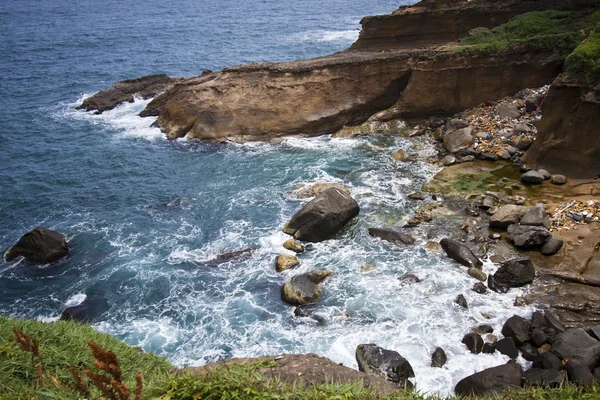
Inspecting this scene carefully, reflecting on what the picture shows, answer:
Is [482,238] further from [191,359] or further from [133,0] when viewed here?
[133,0]

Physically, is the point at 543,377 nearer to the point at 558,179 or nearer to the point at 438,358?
the point at 438,358

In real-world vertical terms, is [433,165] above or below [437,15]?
below

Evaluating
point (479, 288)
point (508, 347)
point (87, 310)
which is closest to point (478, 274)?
point (479, 288)

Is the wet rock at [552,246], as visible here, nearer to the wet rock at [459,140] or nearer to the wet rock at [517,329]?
the wet rock at [517,329]

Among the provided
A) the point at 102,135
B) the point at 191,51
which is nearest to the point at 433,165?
the point at 102,135

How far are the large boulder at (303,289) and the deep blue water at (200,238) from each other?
1.38 ft

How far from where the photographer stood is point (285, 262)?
63.9 feet

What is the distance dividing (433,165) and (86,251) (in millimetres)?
18197

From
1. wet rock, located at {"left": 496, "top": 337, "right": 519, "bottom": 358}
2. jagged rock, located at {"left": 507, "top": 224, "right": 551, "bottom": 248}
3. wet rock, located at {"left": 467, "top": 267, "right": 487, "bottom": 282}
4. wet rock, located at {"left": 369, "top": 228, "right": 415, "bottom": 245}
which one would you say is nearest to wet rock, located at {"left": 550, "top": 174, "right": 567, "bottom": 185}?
jagged rock, located at {"left": 507, "top": 224, "right": 551, "bottom": 248}

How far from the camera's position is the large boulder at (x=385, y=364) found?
13742mm

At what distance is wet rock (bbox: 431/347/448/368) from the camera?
1452 cm

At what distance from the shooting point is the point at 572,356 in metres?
13.6

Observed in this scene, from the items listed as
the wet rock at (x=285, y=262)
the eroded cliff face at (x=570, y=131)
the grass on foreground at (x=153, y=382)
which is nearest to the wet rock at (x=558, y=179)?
the eroded cliff face at (x=570, y=131)

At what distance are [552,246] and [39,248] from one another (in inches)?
841
